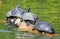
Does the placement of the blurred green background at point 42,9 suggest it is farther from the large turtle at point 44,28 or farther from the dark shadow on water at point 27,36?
the dark shadow on water at point 27,36

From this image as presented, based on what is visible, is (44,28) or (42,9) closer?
(44,28)

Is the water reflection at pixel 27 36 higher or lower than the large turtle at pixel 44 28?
lower

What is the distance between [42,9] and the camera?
15.0 m

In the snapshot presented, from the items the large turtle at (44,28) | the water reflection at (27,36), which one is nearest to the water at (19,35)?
the water reflection at (27,36)

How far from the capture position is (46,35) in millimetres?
10430

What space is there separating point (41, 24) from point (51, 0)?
5.71 meters

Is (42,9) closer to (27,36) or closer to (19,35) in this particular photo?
(19,35)

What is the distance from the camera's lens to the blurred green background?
40.1 feet

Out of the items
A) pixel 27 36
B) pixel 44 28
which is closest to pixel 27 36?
pixel 27 36

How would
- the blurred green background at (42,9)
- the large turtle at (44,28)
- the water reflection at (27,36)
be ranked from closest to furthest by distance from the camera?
1. the water reflection at (27,36)
2. the large turtle at (44,28)
3. the blurred green background at (42,9)

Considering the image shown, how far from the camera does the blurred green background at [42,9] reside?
12.2 metres

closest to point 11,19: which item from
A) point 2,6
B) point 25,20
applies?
point 25,20

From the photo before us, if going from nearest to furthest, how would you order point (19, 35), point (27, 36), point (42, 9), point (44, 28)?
point (27, 36), point (19, 35), point (44, 28), point (42, 9)

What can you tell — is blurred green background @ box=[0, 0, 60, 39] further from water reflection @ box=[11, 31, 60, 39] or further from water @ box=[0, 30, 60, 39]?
water reflection @ box=[11, 31, 60, 39]
